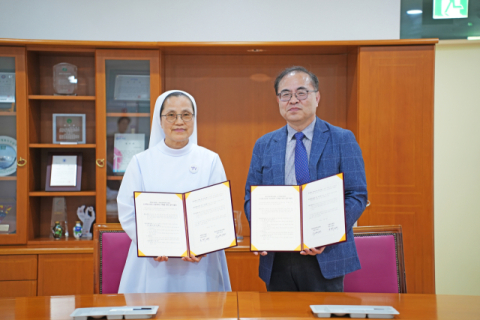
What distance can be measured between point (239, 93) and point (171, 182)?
1618 mm

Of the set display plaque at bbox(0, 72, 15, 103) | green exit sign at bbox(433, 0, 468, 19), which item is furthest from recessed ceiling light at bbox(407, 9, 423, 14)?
display plaque at bbox(0, 72, 15, 103)

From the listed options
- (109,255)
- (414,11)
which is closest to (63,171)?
(109,255)

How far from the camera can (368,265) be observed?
184 cm

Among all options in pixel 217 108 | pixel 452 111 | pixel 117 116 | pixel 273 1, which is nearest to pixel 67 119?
pixel 117 116

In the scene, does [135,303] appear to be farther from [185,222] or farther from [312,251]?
[312,251]

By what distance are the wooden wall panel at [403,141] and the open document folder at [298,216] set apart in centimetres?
151

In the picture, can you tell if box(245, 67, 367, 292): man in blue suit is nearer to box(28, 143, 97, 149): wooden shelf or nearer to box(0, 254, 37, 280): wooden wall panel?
box(28, 143, 97, 149): wooden shelf

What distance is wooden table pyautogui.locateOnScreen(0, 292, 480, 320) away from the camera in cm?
130

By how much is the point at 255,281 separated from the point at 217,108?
1.53m

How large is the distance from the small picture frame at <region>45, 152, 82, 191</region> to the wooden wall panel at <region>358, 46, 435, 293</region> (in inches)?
92.8

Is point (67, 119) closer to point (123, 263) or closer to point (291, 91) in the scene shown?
point (123, 263)

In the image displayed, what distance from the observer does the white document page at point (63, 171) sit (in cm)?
315

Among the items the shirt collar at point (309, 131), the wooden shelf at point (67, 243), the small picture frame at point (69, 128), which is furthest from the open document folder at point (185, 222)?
the small picture frame at point (69, 128)

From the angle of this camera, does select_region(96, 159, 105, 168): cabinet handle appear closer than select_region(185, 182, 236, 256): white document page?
No
